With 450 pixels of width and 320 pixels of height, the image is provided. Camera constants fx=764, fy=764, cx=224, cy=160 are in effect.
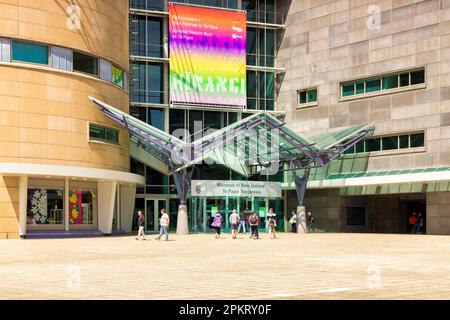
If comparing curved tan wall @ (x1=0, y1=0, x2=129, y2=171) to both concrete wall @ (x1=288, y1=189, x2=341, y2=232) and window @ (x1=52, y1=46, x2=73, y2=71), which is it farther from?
concrete wall @ (x1=288, y1=189, x2=341, y2=232)

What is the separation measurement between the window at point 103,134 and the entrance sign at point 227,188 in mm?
7761

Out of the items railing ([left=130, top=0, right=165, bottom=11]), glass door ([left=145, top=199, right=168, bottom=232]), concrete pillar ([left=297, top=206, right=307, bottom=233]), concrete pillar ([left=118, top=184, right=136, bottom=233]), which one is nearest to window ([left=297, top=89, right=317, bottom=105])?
concrete pillar ([left=297, top=206, right=307, bottom=233])

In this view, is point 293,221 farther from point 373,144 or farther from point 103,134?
point 103,134

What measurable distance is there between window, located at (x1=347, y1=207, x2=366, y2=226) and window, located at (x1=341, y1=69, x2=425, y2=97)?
8956mm

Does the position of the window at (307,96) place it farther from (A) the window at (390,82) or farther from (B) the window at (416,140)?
(B) the window at (416,140)

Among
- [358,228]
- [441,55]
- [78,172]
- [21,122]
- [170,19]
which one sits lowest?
[358,228]

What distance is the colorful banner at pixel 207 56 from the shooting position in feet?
196

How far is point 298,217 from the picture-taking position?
183ft

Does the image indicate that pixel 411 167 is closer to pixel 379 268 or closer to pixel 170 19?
pixel 170 19

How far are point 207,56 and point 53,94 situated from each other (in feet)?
64.7

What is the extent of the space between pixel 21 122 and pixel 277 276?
92.3 ft

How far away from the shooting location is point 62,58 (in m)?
44.2

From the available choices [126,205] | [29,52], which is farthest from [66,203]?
[29,52]
